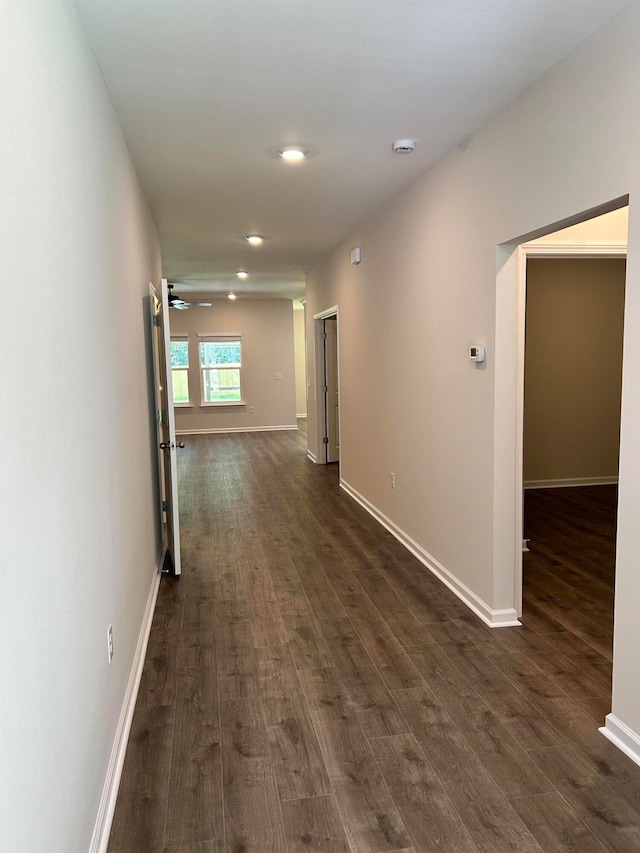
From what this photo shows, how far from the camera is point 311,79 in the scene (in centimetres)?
259

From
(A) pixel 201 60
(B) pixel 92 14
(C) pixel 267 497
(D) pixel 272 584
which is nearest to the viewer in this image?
(B) pixel 92 14

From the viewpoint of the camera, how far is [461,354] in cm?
360

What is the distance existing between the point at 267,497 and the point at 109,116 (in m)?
4.41

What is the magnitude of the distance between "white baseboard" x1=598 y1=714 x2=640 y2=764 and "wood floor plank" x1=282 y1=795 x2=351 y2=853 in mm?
1076

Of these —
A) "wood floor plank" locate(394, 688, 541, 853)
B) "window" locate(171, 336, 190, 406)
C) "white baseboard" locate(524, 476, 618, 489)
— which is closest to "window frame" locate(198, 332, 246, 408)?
"window" locate(171, 336, 190, 406)

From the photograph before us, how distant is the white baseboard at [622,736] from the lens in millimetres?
2195

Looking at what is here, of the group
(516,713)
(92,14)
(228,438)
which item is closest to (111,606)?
(516,713)

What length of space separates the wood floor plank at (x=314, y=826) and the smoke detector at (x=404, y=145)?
309 centimetres

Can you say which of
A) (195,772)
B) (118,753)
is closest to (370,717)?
(195,772)

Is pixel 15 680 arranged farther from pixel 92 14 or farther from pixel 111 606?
pixel 92 14

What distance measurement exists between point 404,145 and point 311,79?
3.12 feet

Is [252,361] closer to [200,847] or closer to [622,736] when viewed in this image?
[622,736]

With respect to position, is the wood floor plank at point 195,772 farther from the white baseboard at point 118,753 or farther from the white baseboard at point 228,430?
the white baseboard at point 228,430

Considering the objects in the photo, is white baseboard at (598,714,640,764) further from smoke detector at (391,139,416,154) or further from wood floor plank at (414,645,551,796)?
smoke detector at (391,139,416,154)
